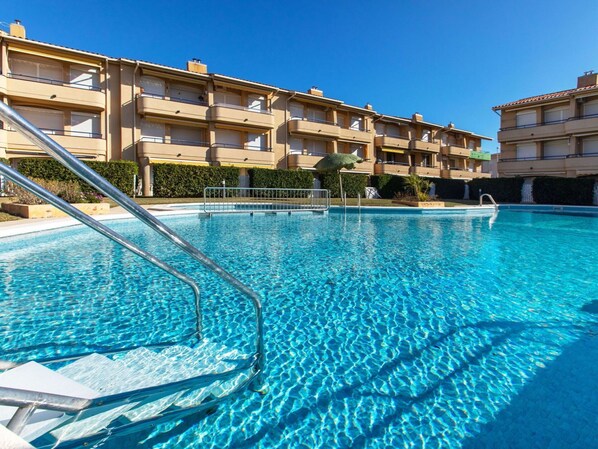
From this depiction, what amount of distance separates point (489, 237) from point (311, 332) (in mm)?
10049

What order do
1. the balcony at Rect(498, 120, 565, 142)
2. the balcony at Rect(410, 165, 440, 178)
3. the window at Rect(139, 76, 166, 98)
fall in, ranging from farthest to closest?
the balcony at Rect(410, 165, 440, 178), the balcony at Rect(498, 120, 565, 142), the window at Rect(139, 76, 166, 98)

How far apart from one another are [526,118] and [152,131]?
121ft

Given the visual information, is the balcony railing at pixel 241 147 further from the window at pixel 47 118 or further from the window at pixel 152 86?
the window at pixel 47 118

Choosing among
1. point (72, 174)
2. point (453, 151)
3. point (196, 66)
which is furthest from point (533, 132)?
point (72, 174)

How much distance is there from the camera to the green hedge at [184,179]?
2383 centimetres

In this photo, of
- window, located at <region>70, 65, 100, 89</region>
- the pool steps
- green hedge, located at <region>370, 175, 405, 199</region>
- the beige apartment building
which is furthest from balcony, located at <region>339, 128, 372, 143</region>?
the pool steps

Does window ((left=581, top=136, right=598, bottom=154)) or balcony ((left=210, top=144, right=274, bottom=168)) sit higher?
window ((left=581, top=136, right=598, bottom=154))

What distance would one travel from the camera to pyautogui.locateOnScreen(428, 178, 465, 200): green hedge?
35.9 m

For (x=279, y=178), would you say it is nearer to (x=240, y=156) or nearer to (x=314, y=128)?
(x=240, y=156)

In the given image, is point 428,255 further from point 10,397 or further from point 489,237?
point 10,397

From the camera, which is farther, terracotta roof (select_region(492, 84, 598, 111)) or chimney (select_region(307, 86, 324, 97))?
chimney (select_region(307, 86, 324, 97))

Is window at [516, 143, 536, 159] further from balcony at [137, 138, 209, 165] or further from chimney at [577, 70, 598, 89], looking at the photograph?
balcony at [137, 138, 209, 165]

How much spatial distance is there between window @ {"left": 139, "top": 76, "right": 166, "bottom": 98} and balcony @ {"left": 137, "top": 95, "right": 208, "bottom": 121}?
1279 mm

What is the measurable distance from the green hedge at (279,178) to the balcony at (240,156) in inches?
72.6
